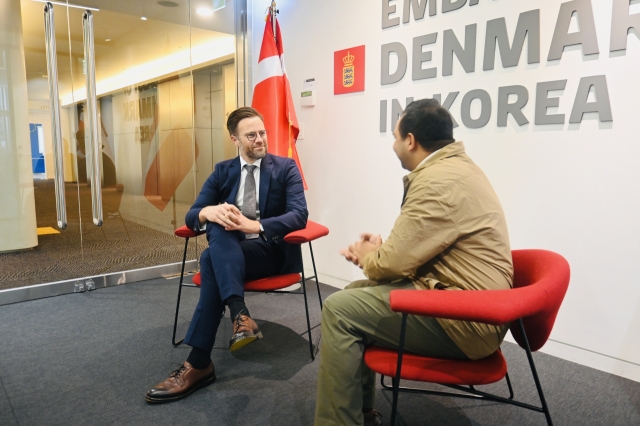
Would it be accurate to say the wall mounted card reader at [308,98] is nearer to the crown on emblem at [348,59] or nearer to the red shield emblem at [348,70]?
the red shield emblem at [348,70]

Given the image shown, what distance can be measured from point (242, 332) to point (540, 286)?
3.76 feet

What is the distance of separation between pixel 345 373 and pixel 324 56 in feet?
9.30

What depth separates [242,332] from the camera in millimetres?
1890

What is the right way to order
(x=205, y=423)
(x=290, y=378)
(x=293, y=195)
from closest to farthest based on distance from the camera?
(x=205, y=423), (x=290, y=378), (x=293, y=195)

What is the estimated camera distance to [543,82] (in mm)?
2406

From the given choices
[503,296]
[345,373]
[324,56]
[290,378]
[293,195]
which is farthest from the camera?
[324,56]

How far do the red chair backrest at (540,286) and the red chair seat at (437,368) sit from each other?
150 millimetres

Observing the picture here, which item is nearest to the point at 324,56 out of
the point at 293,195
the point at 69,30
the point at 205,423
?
the point at 293,195

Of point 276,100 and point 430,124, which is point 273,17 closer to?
point 276,100

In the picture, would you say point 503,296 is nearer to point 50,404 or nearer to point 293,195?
point 293,195

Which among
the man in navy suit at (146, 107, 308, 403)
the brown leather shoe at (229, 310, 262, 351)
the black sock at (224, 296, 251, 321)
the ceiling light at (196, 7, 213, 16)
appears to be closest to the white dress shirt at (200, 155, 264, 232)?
the man in navy suit at (146, 107, 308, 403)

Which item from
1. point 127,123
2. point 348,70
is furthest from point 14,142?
point 348,70

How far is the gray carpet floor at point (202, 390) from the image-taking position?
6.19 ft

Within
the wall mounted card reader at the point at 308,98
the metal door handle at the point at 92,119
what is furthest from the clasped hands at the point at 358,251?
the metal door handle at the point at 92,119
